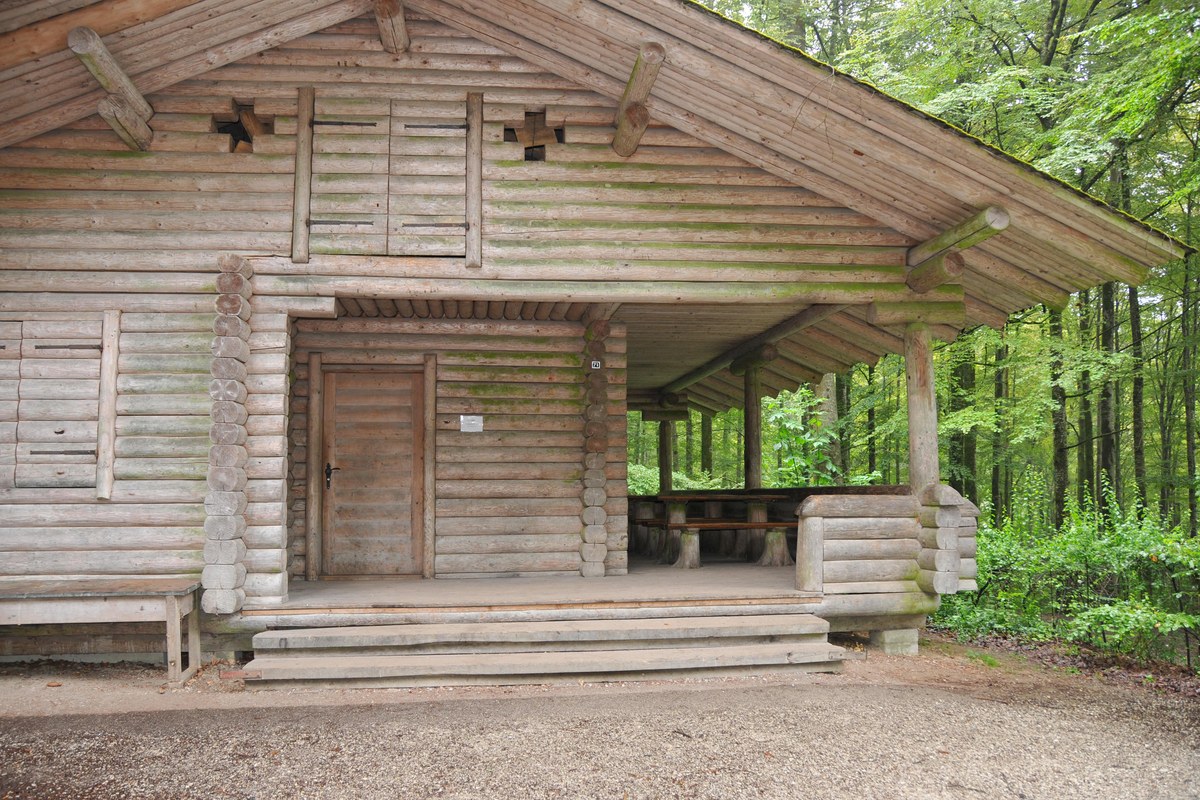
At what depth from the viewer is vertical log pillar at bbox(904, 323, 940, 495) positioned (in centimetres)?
762

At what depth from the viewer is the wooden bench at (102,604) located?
6.02 meters

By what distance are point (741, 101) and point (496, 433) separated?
447cm

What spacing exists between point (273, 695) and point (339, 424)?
3575mm

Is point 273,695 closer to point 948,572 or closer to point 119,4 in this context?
point 119,4

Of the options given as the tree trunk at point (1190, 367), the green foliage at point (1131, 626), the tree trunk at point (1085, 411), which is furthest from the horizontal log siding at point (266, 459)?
the tree trunk at point (1085, 411)

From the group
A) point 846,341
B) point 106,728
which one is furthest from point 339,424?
point 846,341

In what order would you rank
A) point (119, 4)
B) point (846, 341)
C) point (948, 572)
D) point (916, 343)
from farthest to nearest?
point (846, 341), point (916, 343), point (948, 572), point (119, 4)

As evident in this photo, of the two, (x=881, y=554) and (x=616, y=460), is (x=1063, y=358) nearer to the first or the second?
(x=881, y=554)

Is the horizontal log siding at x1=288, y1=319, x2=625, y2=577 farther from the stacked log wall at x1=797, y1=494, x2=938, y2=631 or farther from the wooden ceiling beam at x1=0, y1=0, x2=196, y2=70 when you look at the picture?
the wooden ceiling beam at x1=0, y1=0, x2=196, y2=70

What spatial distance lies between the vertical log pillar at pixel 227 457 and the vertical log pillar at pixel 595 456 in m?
3.66

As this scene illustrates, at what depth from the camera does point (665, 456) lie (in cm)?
1656

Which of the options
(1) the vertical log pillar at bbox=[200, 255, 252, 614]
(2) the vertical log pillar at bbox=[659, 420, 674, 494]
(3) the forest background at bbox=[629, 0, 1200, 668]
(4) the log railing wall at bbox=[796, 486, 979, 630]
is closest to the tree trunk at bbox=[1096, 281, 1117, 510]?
(3) the forest background at bbox=[629, 0, 1200, 668]

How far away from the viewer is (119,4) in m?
5.81

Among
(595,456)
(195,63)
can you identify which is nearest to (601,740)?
(595,456)
